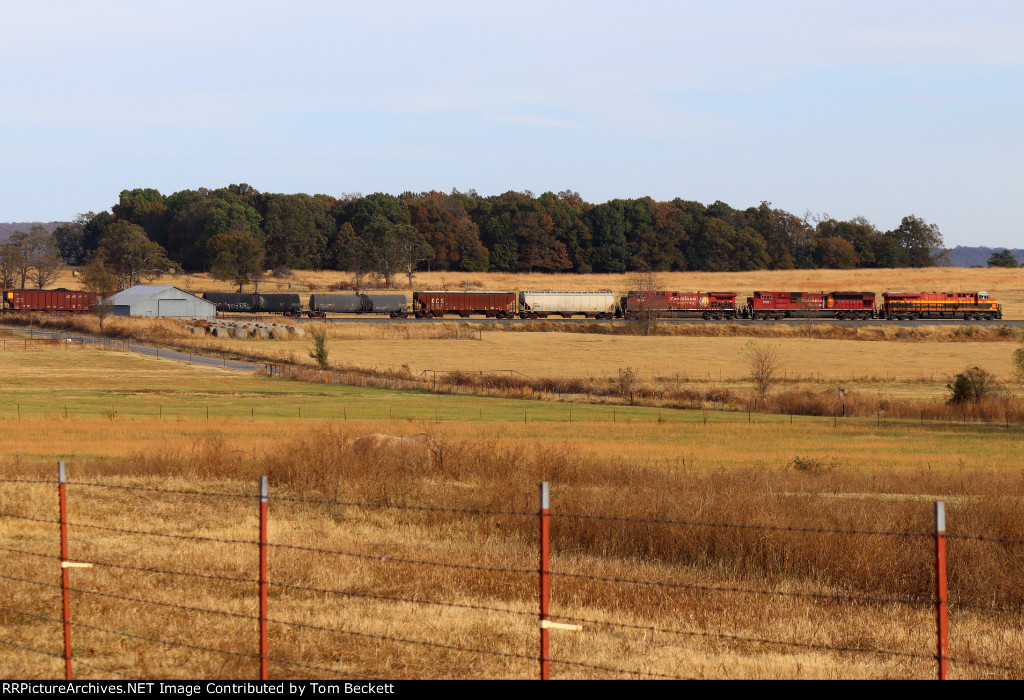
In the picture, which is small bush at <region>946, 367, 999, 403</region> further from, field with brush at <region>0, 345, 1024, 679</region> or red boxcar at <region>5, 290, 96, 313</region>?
red boxcar at <region>5, 290, 96, 313</region>

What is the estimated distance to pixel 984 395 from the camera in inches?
2067

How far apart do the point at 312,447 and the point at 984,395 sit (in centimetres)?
4029

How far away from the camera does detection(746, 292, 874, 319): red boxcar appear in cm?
12312

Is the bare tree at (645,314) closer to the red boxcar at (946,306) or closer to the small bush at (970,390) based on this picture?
the red boxcar at (946,306)

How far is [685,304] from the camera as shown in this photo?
123 metres

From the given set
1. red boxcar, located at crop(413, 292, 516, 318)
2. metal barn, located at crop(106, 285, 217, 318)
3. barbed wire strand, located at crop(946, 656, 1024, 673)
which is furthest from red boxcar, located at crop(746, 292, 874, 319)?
barbed wire strand, located at crop(946, 656, 1024, 673)

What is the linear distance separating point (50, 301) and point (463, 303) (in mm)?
47215

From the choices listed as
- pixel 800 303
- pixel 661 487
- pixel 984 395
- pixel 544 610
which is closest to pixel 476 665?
pixel 544 610

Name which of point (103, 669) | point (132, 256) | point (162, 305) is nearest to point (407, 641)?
point (103, 669)

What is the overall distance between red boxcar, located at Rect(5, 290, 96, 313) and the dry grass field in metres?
48.3

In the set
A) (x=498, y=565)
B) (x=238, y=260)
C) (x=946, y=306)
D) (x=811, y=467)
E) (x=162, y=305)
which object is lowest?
(x=811, y=467)

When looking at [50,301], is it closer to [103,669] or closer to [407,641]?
[103,669]

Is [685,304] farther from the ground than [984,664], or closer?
farther from the ground
